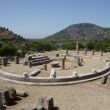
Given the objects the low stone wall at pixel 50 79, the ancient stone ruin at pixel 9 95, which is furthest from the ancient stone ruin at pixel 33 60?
the ancient stone ruin at pixel 9 95

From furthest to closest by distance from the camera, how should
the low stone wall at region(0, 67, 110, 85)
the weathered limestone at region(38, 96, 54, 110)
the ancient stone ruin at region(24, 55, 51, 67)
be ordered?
the ancient stone ruin at region(24, 55, 51, 67)
the low stone wall at region(0, 67, 110, 85)
the weathered limestone at region(38, 96, 54, 110)

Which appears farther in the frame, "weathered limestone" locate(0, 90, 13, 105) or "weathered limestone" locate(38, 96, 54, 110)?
"weathered limestone" locate(0, 90, 13, 105)

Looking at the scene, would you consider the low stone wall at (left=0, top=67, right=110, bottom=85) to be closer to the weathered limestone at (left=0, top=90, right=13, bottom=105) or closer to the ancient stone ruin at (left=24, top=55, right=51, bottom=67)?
the weathered limestone at (left=0, top=90, right=13, bottom=105)

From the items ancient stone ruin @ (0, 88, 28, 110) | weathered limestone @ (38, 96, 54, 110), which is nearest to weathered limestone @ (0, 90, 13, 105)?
ancient stone ruin @ (0, 88, 28, 110)

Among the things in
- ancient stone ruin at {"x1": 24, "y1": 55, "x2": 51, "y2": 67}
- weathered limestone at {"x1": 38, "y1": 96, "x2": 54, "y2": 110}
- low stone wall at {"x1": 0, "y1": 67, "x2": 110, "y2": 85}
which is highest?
ancient stone ruin at {"x1": 24, "y1": 55, "x2": 51, "y2": 67}

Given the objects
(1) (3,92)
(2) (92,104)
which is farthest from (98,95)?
(1) (3,92)

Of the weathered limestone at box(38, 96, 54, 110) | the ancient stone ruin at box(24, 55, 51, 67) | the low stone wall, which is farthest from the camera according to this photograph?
the ancient stone ruin at box(24, 55, 51, 67)

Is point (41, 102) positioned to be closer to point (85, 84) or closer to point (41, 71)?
point (85, 84)

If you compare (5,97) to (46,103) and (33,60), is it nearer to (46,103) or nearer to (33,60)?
(46,103)

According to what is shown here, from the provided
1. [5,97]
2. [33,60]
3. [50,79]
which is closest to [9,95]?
[5,97]

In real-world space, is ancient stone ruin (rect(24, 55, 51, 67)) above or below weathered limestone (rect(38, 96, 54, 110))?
above

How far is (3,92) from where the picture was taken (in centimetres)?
1727

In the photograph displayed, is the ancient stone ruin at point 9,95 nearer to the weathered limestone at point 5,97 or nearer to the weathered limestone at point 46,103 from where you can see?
the weathered limestone at point 5,97

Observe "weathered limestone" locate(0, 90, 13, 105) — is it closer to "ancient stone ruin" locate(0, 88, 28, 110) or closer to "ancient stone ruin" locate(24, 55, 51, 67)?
"ancient stone ruin" locate(0, 88, 28, 110)
